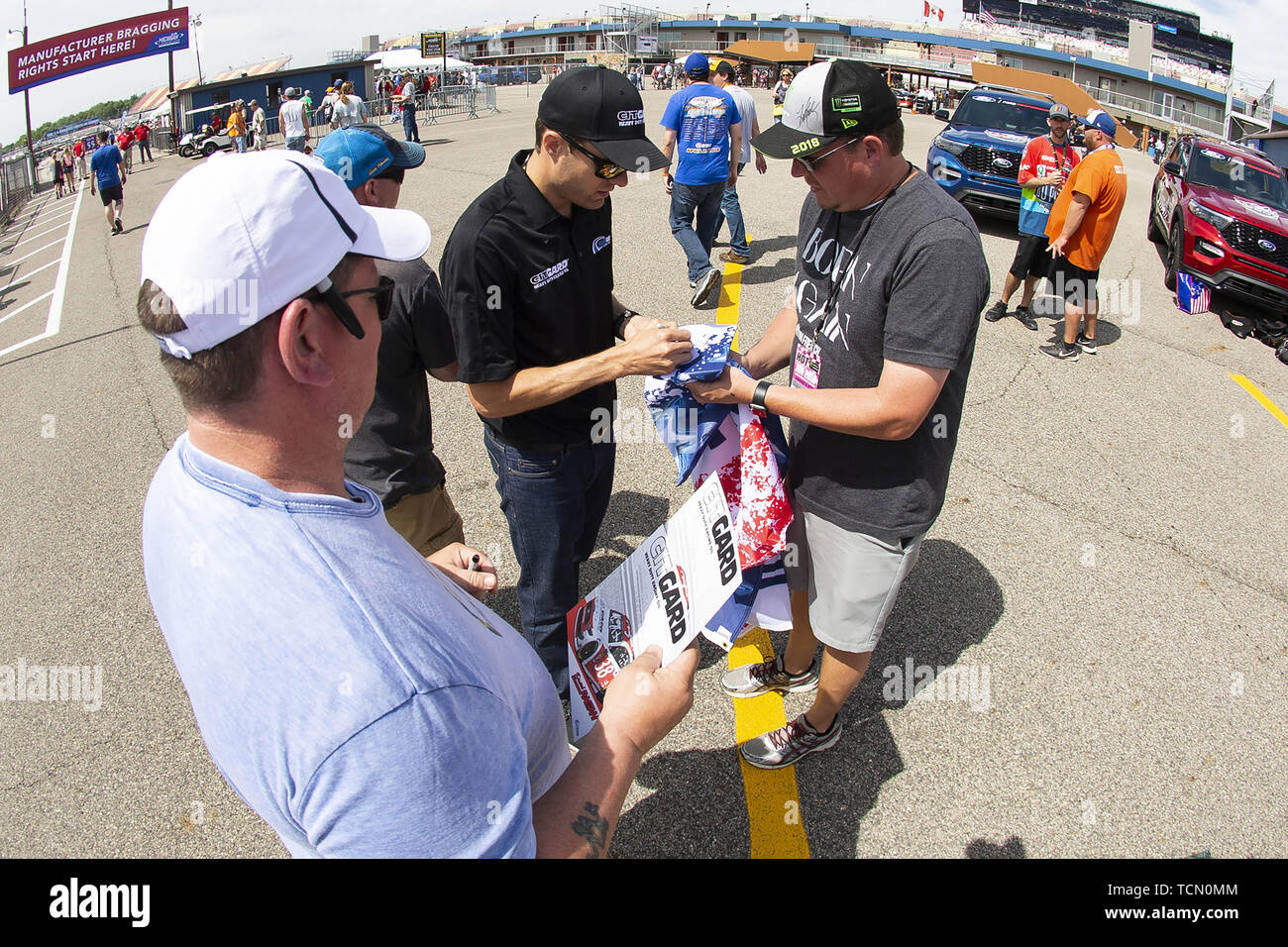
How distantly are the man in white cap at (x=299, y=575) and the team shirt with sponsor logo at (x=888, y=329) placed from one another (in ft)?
5.22

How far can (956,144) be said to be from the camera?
437 inches

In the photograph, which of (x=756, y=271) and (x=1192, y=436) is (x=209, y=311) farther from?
(x=756, y=271)

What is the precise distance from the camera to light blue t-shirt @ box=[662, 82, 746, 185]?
744cm

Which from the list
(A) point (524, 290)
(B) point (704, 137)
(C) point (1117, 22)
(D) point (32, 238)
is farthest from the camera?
(C) point (1117, 22)

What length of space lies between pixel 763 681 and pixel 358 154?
285 cm

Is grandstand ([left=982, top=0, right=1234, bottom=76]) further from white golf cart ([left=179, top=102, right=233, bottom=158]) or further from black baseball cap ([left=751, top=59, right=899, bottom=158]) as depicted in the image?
black baseball cap ([left=751, top=59, right=899, bottom=158])

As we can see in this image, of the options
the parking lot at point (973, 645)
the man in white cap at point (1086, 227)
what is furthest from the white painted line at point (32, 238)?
the man in white cap at point (1086, 227)

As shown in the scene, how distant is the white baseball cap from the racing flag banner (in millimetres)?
44550

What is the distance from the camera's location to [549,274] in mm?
2586

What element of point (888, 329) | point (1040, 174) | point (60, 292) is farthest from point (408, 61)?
point (888, 329)

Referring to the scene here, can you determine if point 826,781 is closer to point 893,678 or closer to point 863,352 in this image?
point 893,678

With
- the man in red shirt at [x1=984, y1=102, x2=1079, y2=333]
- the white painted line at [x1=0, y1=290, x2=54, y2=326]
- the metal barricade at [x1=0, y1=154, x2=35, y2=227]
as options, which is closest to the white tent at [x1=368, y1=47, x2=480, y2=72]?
the metal barricade at [x1=0, y1=154, x2=35, y2=227]

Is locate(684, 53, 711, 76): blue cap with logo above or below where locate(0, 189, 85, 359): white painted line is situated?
above

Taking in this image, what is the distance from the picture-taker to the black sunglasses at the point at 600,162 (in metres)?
2.45
